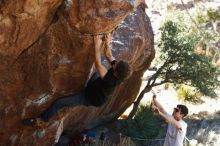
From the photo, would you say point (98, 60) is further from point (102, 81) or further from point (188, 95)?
point (188, 95)

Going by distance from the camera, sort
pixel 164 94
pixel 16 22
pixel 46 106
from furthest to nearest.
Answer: pixel 164 94
pixel 46 106
pixel 16 22

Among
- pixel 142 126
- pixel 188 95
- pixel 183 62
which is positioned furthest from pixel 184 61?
pixel 188 95

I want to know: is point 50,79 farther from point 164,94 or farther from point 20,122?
point 164,94

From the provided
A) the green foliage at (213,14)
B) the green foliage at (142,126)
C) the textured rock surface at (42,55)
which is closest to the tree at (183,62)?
the green foliage at (142,126)

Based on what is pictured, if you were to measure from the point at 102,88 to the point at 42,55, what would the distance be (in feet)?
5.42

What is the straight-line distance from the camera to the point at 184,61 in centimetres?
1703

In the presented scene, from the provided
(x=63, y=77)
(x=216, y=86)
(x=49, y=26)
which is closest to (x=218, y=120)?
(x=216, y=86)

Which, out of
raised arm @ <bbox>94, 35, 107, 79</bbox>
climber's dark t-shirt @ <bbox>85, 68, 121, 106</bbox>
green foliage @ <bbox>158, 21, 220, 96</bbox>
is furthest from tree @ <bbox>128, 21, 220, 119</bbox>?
raised arm @ <bbox>94, 35, 107, 79</bbox>

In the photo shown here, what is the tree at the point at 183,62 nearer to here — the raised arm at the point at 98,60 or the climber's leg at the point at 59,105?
the climber's leg at the point at 59,105

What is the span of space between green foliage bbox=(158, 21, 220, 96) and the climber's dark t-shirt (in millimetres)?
9921

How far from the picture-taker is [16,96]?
8.45 metres

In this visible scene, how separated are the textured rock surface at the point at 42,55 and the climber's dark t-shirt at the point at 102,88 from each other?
2.80 feet

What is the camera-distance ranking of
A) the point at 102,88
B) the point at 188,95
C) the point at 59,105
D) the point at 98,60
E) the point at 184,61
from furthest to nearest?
the point at 188,95 → the point at 184,61 → the point at 59,105 → the point at 98,60 → the point at 102,88

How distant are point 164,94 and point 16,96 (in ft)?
48.3
